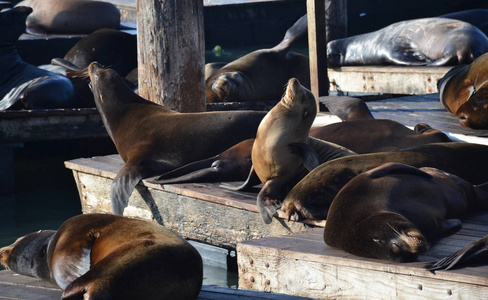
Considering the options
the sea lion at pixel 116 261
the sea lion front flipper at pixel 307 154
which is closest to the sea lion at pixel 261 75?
the sea lion front flipper at pixel 307 154

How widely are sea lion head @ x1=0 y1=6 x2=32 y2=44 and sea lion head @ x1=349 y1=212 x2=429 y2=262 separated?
594 centimetres

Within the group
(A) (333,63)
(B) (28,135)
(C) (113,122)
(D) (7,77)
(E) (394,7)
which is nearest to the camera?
(C) (113,122)

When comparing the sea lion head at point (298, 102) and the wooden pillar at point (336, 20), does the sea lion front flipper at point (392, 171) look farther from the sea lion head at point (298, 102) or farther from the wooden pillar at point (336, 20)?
the wooden pillar at point (336, 20)

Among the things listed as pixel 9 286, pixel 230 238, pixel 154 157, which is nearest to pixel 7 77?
pixel 154 157

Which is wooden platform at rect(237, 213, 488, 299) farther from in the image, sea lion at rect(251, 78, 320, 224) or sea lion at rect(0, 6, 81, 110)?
sea lion at rect(0, 6, 81, 110)

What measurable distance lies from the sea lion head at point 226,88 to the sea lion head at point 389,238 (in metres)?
5.06

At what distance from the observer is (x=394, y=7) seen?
1931 centimetres

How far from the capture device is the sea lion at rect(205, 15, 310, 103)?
828 cm

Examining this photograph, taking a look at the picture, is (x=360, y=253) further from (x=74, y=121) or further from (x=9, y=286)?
(x=74, y=121)

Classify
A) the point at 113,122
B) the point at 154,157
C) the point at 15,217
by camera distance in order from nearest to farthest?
the point at 154,157
the point at 113,122
the point at 15,217

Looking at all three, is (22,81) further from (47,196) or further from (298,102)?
(298,102)

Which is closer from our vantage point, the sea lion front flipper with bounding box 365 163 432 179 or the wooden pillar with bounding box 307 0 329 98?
the sea lion front flipper with bounding box 365 163 432 179

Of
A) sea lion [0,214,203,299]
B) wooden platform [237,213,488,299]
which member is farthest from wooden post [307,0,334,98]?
sea lion [0,214,203,299]

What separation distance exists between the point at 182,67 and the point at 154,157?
2.86ft
